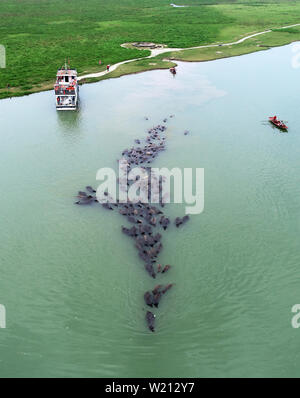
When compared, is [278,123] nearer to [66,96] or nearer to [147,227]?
[147,227]

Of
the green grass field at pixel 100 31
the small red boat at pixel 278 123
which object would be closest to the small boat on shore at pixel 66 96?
the green grass field at pixel 100 31

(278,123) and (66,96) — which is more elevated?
(66,96)

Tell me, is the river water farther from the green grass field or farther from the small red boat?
the green grass field

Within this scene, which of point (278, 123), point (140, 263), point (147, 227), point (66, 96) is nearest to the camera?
point (140, 263)

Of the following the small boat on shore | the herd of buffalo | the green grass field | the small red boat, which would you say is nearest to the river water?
the herd of buffalo

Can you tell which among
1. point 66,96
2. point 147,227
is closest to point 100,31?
point 66,96

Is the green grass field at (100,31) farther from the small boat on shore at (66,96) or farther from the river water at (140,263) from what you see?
the river water at (140,263)
